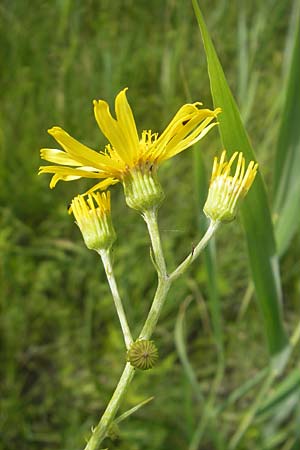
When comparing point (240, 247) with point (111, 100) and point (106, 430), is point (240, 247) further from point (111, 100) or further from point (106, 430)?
point (106, 430)

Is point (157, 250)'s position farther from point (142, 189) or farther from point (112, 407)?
point (112, 407)

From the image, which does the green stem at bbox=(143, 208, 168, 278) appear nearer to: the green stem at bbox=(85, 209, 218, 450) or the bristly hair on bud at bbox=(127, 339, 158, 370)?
the green stem at bbox=(85, 209, 218, 450)

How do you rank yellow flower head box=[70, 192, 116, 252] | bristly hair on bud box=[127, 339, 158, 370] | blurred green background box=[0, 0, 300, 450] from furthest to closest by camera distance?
blurred green background box=[0, 0, 300, 450]
yellow flower head box=[70, 192, 116, 252]
bristly hair on bud box=[127, 339, 158, 370]

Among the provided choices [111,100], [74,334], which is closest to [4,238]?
[74,334]

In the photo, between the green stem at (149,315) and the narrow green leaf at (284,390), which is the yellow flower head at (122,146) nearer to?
the green stem at (149,315)

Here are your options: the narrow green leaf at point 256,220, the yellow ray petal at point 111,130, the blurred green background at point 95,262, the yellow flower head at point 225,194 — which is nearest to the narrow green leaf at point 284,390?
the narrow green leaf at point 256,220

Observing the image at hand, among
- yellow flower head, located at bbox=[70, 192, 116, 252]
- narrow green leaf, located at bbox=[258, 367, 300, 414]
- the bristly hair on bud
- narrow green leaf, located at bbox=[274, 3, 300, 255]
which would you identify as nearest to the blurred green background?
narrow green leaf, located at bbox=[258, 367, 300, 414]

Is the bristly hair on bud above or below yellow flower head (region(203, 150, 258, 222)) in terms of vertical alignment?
below
